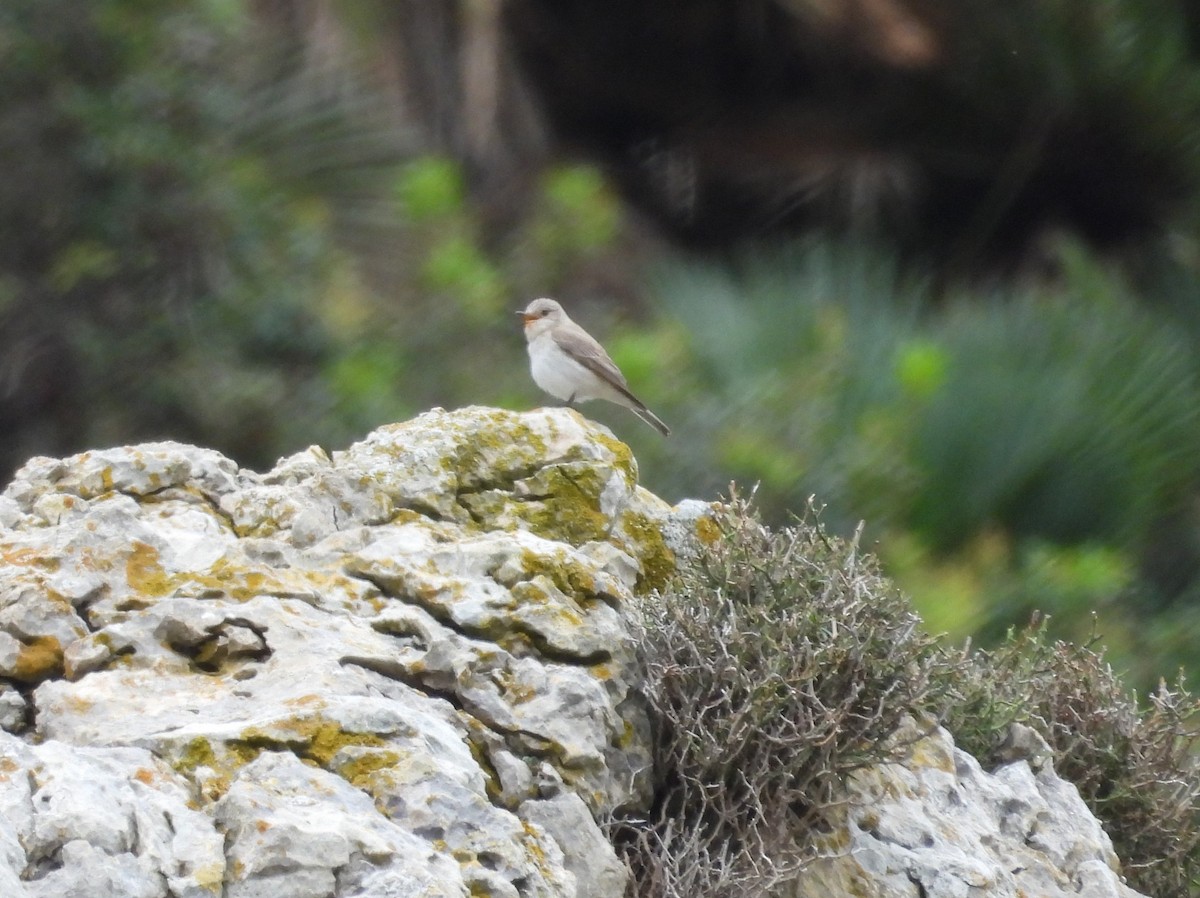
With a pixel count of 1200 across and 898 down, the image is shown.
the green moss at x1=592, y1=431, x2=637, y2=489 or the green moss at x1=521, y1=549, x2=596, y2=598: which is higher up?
the green moss at x1=521, y1=549, x2=596, y2=598

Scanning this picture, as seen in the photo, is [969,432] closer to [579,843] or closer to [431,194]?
[431,194]

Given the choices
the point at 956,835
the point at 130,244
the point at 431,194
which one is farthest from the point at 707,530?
the point at 130,244

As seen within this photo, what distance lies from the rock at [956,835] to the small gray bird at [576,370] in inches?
109

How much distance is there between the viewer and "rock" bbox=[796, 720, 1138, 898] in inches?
162

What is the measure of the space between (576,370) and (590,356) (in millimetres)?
70

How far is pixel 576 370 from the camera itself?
7.12 meters

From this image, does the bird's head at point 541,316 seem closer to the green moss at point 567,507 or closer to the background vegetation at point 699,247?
the background vegetation at point 699,247

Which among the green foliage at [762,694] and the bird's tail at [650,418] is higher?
the green foliage at [762,694]

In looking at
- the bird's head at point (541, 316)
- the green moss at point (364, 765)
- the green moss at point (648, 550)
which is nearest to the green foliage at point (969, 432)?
the bird's head at point (541, 316)

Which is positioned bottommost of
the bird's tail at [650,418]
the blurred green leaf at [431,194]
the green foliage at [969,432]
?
the green foliage at [969,432]

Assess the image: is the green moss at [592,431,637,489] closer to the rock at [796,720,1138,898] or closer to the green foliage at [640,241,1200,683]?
the rock at [796,720,1138,898]

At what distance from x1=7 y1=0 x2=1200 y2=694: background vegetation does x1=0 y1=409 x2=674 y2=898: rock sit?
2564 millimetres

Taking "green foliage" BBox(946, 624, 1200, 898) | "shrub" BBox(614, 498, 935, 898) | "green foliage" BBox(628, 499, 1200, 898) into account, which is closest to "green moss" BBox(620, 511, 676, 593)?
"green foliage" BBox(628, 499, 1200, 898)

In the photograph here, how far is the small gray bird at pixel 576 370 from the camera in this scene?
281 inches
